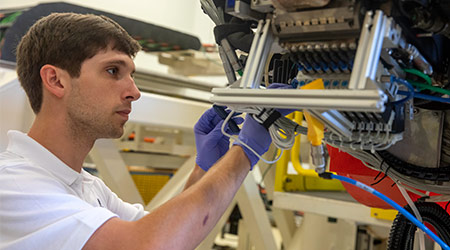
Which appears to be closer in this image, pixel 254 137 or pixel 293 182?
pixel 254 137

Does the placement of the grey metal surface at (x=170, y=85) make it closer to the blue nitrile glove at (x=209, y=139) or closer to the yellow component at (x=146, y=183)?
the yellow component at (x=146, y=183)

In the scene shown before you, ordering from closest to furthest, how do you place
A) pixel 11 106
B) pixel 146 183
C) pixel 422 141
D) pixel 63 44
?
Result: pixel 422 141 < pixel 63 44 < pixel 11 106 < pixel 146 183

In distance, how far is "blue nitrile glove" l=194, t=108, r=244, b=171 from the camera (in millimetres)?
1352

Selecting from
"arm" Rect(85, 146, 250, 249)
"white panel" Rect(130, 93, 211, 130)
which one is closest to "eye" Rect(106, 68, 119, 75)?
"arm" Rect(85, 146, 250, 249)

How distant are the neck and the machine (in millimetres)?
556

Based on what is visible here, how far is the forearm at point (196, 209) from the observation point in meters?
1.00

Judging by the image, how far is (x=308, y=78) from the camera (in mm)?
947

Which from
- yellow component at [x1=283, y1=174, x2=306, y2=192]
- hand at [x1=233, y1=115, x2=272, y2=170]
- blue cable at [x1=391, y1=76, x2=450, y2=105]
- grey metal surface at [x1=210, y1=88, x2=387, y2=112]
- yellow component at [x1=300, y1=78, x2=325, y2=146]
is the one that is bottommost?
yellow component at [x1=283, y1=174, x2=306, y2=192]

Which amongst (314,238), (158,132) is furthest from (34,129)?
(158,132)

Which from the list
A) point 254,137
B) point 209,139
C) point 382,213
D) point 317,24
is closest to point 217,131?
point 209,139

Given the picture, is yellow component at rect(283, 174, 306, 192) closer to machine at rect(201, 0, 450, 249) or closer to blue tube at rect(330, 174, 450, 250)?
machine at rect(201, 0, 450, 249)

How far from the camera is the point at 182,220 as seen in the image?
101cm

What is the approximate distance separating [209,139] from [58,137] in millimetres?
451

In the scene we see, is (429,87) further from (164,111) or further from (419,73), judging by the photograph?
(164,111)
